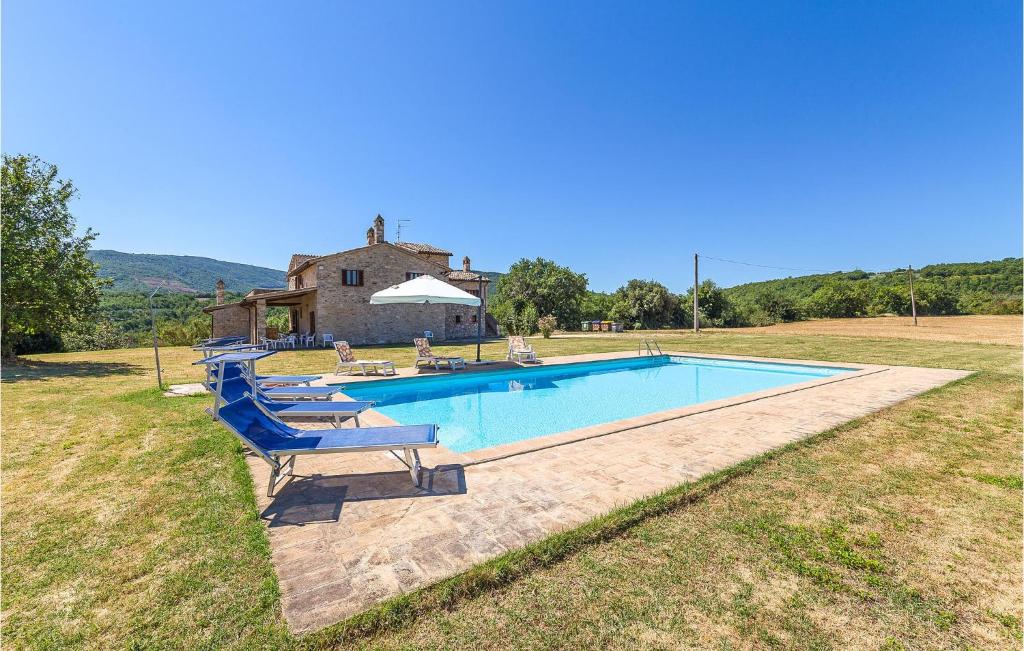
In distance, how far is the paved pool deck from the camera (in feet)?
8.13

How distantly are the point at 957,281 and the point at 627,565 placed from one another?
7281 cm

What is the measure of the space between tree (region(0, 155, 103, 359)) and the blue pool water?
14.4 meters

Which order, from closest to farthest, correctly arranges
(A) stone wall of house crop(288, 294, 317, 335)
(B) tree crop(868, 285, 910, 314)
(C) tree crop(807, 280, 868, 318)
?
(A) stone wall of house crop(288, 294, 317, 335) → (B) tree crop(868, 285, 910, 314) → (C) tree crop(807, 280, 868, 318)

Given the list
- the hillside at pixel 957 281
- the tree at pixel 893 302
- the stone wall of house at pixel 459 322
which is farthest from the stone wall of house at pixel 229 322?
the tree at pixel 893 302

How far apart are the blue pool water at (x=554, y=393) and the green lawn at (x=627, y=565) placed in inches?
137

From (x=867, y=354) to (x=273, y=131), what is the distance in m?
24.1

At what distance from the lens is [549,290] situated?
122ft

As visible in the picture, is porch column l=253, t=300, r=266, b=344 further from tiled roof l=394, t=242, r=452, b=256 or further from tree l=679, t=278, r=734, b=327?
tree l=679, t=278, r=734, b=327

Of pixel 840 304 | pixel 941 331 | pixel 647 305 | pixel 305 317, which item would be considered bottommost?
pixel 941 331

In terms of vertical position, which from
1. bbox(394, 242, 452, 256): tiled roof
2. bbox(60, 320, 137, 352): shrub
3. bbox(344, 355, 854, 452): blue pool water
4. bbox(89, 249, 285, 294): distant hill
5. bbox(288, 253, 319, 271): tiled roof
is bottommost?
bbox(344, 355, 854, 452): blue pool water

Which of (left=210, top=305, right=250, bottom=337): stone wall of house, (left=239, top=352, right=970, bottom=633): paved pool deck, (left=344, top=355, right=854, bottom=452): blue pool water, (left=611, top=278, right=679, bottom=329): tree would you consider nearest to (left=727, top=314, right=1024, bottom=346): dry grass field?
(left=611, top=278, right=679, bottom=329): tree

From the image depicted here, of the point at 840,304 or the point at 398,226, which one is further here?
the point at 840,304

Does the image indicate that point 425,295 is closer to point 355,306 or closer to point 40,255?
point 355,306

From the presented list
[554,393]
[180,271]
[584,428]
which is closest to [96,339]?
[554,393]
